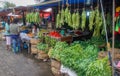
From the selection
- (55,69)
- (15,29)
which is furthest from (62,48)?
(15,29)

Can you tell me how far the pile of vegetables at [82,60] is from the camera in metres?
4.81

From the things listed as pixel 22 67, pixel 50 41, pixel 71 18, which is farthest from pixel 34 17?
pixel 71 18

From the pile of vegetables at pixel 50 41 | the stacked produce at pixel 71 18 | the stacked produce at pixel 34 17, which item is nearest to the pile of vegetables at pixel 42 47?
the pile of vegetables at pixel 50 41

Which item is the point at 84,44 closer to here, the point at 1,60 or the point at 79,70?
the point at 79,70

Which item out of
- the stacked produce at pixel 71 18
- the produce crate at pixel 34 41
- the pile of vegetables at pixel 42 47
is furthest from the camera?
the produce crate at pixel 34 41

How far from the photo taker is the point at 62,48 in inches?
278

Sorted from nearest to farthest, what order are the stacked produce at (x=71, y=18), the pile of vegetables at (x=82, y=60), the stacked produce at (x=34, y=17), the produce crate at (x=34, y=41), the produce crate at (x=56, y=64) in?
the pile of vegetables at (x=82, y=60) < the stacked produce at (x=71, y=18) < the produce crate at (x=56, y=64) < the produce crate at (x=34, y=41) < the stacked produce at (x=34, y=17)

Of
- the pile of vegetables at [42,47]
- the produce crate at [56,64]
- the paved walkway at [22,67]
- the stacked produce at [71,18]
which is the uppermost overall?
the stacked produce at [71,18]

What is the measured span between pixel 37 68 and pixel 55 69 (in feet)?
4.44

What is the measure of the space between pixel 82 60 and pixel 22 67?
3.56 m

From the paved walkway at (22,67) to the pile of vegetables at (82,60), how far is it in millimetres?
1138

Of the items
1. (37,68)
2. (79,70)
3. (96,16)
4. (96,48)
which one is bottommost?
(37,68)

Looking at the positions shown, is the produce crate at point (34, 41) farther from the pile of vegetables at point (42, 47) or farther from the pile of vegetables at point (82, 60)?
the pile of vegetables at point (82, 60)

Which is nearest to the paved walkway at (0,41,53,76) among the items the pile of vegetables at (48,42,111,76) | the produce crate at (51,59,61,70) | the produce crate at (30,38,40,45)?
the produce crate at (51,59,61,70)
